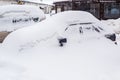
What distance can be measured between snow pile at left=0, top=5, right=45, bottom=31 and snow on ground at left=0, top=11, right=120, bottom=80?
144 inches

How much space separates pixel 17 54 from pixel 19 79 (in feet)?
4.68

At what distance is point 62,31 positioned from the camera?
740 cm

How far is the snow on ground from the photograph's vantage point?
6.37 metres

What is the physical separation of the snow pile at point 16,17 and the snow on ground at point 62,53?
3.66 meters

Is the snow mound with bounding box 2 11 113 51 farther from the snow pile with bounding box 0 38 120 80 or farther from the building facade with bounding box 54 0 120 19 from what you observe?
the building facade with bounding box 54 0 120 19

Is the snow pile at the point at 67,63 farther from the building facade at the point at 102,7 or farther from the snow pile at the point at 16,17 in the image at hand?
the building facade at the point at 102,7

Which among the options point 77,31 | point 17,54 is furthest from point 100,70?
point 17,54

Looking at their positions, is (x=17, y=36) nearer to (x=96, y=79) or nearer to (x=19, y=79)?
(x=19, y=79)

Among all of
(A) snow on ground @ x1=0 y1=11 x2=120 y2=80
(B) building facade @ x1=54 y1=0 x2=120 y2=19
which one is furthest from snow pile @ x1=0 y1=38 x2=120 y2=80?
(B) building facade @ x1=54 y1=0 x2=120 y2=19

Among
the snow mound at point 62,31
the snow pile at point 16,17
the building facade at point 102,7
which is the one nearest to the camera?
the snow mound at point 62,31

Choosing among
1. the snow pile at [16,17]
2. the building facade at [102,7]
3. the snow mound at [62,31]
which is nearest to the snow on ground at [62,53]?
the snow mound at [62,31]

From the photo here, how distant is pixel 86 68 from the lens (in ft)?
21.0

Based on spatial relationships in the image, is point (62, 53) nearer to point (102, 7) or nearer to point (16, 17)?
point (16, 17)

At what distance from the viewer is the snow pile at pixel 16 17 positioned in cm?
1186
